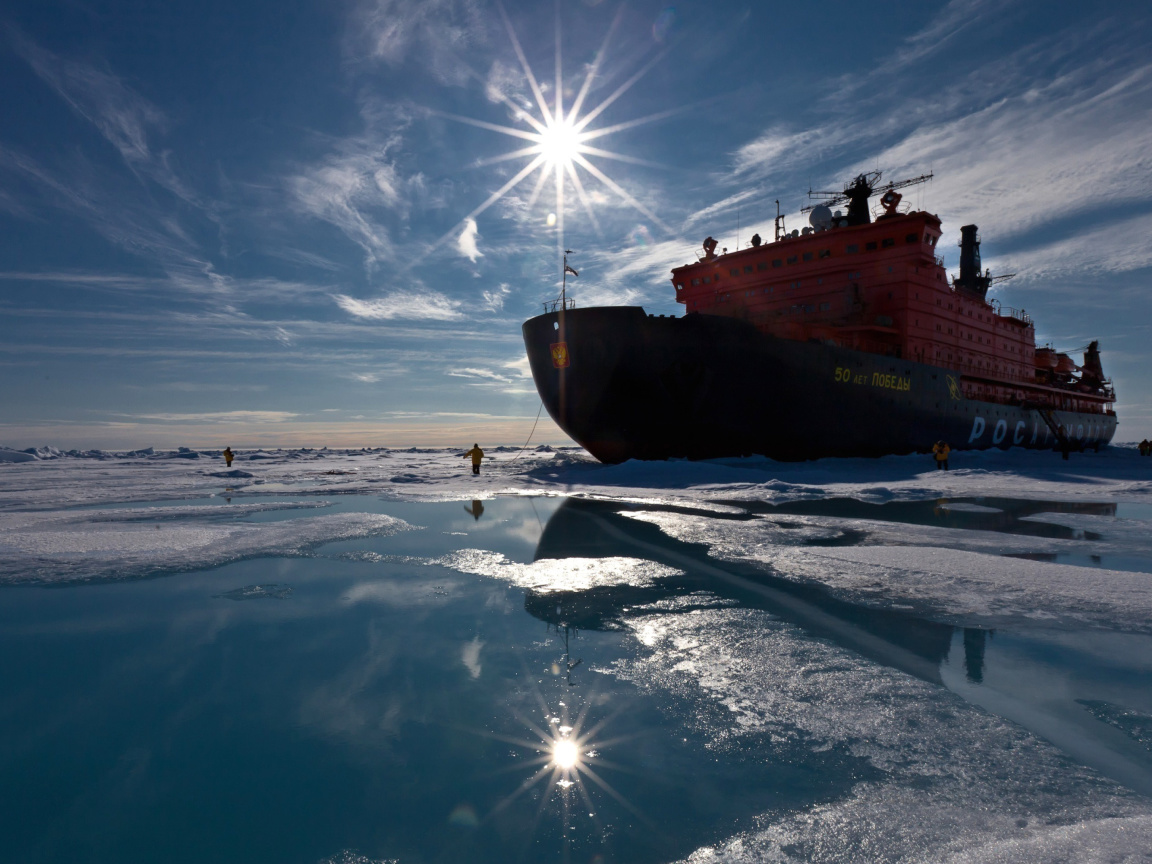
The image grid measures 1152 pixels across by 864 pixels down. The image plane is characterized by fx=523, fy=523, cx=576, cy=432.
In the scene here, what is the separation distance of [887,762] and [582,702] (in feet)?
5.14

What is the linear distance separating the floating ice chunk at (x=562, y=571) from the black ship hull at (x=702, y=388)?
1121 cm

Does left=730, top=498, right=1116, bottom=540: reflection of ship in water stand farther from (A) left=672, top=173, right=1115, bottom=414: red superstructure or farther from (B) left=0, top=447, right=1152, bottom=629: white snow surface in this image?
(A) left=672, top=173, right=1115, bottom=414: red superstructure

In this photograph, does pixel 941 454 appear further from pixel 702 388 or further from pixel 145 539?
pixel 145 539

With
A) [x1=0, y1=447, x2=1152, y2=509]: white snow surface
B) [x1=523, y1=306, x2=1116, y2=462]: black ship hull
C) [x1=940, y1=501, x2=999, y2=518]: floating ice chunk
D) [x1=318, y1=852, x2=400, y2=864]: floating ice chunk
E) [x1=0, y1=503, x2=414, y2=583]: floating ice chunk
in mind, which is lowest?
[x1=318, y1=852, x2=400, y2=864]: floating ice chunk

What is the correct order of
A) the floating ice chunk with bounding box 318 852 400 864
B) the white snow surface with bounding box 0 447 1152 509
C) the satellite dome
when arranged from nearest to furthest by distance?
the floating ice chunk with bounding box 318 852 400 864 < the white snow surface with bounding box 0 447 1152 509 < the satellite dome

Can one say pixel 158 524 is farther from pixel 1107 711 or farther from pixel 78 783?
pixel 1107 711

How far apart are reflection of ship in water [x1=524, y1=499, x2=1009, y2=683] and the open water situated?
0.04 metres

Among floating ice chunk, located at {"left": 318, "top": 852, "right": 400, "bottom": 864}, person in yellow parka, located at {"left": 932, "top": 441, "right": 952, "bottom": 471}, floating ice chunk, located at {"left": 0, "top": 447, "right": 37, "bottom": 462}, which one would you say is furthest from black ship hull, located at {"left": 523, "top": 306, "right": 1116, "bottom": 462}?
floating ice chunk, located at {"left": 0, "top": 447, "right": 37, "bottom": 462}

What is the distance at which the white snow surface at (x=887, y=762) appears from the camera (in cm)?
193

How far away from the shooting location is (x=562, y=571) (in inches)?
244

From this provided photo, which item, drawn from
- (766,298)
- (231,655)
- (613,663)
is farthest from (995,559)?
(766,298)

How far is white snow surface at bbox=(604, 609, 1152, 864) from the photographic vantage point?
1927 millimetres

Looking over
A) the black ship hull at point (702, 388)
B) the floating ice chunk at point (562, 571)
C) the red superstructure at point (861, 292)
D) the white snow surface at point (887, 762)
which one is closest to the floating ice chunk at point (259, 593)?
the floating ice chunk at point (562, 571)

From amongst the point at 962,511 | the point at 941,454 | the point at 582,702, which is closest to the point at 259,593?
the point at 582,702
